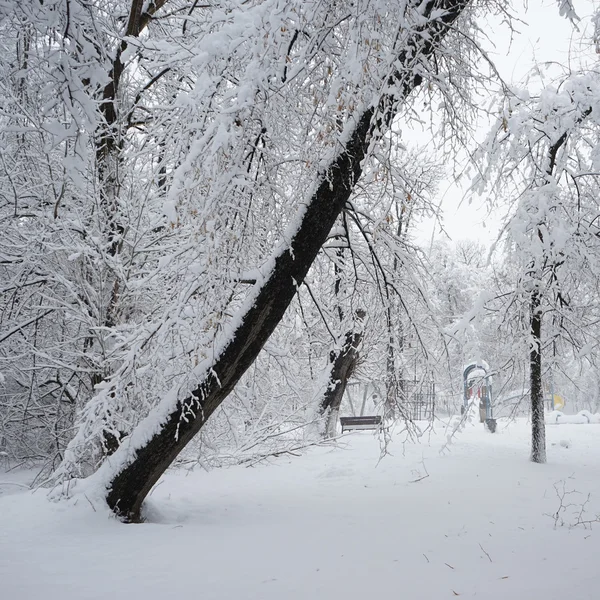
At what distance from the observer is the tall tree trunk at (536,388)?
29.3 ft

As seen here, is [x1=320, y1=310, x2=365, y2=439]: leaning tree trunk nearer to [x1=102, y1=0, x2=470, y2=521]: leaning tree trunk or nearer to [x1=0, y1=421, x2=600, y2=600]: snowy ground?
[x1=0, y1=421, x2=600, y2=600]: snowy ground

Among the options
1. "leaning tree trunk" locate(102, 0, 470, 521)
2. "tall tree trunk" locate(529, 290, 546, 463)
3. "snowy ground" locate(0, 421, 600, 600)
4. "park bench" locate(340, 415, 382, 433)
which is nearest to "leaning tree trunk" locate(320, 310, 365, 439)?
"park bench" locate(340, 415, 382, 433)

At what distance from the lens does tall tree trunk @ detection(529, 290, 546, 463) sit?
29.3 ft

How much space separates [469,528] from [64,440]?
19.7 ft

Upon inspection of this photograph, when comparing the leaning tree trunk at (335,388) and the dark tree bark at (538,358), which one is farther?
the leaning tree trunk at (335,388)

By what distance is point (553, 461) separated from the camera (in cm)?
935

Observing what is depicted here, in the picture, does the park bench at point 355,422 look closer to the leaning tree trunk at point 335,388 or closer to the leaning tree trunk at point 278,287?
the leaning tree trunk at point 335,388

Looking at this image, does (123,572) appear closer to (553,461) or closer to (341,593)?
(341,593)

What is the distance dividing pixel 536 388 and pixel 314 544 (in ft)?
21.2

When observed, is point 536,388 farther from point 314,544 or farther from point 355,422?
point 314,544

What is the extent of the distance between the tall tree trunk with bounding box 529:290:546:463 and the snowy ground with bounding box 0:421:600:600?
146cm

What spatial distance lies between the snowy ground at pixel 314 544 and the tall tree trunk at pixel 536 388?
4.78 ft

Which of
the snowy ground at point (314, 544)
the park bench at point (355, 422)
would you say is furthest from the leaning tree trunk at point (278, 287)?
the park bench at point (355, 422)

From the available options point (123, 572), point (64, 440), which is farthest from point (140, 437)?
point (64, 440)
